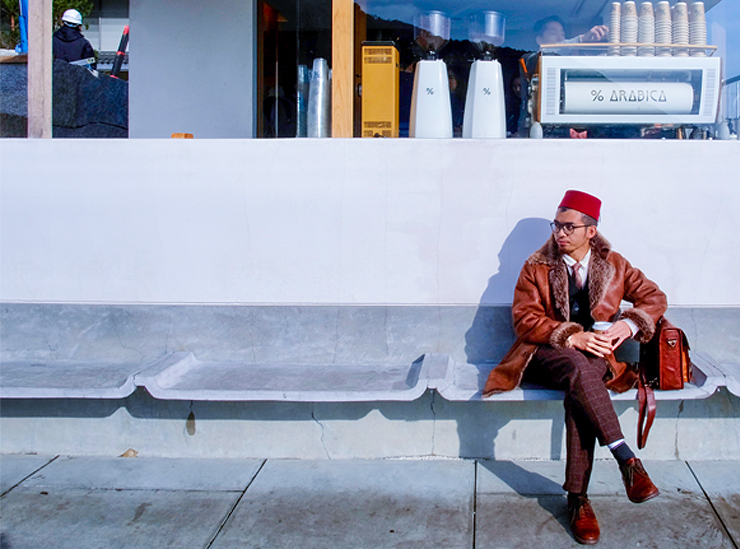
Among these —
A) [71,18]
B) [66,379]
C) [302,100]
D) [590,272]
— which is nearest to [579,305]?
[590,272]

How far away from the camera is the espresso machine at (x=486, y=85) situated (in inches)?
176

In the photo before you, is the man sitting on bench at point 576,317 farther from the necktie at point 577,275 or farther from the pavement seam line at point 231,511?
the pavement seam line at point 231,511

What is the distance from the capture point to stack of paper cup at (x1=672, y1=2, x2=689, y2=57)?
4.43 metres

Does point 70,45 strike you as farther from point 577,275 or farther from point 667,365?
point 667,365

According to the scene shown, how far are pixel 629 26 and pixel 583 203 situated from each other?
1.42 meters

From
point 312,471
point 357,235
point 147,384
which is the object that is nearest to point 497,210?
point 357,235

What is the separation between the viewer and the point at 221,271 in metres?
4.43

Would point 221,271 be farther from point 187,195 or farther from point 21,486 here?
point 21,486

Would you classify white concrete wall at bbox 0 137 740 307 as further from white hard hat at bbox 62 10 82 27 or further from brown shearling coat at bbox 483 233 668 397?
white hard hat at bbox 62 10 82 27

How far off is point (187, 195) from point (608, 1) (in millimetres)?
2762

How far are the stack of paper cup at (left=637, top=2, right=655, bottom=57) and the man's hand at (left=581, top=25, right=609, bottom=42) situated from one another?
0.64 ft

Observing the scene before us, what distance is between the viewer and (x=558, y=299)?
373cm

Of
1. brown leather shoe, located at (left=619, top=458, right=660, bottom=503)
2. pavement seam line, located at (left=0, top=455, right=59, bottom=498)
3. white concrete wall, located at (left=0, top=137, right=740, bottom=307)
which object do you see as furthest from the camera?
white concrete wall, located at (left=0, top=137, right=740, bottom=307)

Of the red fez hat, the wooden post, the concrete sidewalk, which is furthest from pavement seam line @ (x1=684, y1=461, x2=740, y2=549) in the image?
the wooden post
